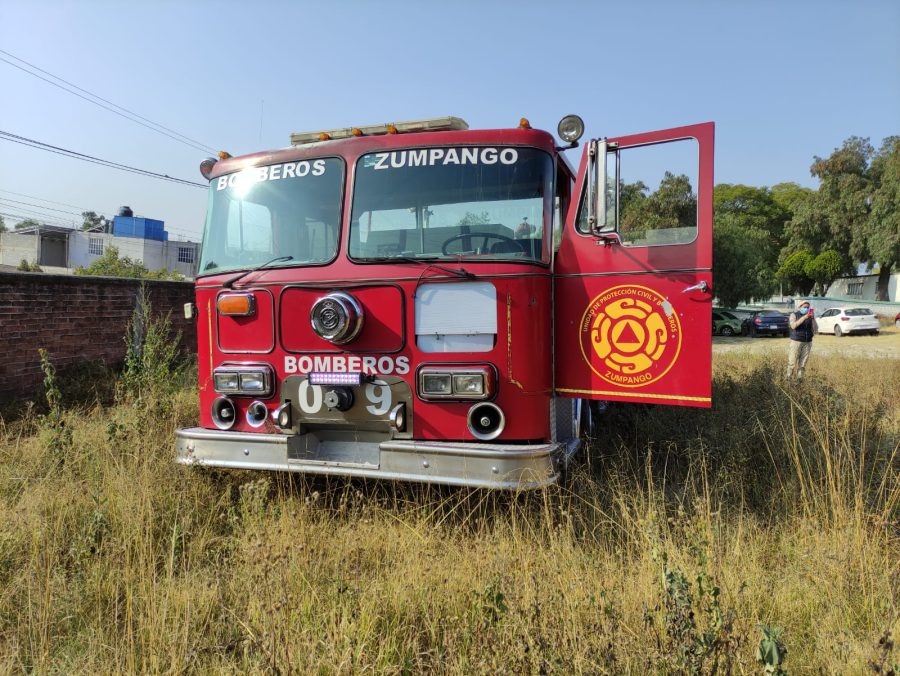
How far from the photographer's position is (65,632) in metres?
2.59

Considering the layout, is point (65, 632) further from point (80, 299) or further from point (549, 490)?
point (80, 299)

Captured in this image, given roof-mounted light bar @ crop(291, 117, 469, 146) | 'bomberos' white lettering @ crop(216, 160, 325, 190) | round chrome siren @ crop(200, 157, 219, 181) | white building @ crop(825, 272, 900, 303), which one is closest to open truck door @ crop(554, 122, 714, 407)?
roof-mounted light bar @ crop(291, 117, 469, 146)

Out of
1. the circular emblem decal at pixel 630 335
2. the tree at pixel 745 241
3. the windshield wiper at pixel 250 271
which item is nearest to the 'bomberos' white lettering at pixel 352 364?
the windshield wiper at pixel 250 271

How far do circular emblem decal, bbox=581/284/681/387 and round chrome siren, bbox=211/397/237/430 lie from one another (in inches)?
93.7

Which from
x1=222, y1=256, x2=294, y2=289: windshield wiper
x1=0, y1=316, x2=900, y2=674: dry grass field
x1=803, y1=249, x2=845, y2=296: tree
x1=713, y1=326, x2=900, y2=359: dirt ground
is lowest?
x1=0, y1=316, x2=900, y2=674: dry grass field

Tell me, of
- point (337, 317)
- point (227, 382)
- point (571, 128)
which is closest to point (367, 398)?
point (337, 317)

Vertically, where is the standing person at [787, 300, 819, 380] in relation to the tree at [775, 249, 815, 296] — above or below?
below

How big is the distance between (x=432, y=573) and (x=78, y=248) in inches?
2200

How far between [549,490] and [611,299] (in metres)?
1.31

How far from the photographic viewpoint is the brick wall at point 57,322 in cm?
726

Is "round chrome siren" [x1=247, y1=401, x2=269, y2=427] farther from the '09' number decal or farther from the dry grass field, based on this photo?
the dry grass field

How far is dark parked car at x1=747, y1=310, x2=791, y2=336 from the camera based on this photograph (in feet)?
87.4

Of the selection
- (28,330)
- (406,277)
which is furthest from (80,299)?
(406,277)

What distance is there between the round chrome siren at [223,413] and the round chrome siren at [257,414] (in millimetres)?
140
